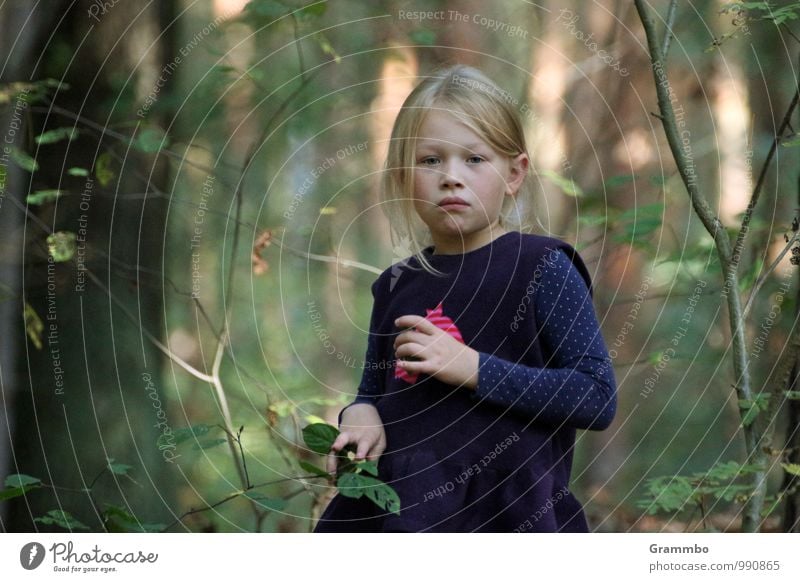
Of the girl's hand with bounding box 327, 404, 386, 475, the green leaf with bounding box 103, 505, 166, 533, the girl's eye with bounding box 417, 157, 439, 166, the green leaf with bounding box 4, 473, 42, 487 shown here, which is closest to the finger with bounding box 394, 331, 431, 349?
the girl's hand with bounding box 327, 404, 386, 475

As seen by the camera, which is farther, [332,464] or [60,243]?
[60,243]

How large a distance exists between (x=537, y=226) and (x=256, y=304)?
45 centimetres

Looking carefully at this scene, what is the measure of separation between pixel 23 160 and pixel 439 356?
29.6 inches

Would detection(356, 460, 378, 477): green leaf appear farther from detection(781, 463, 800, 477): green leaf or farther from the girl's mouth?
detection(781, 463, 800, 477): green leaf

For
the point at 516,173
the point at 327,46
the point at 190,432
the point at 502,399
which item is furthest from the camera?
the point at 327,46

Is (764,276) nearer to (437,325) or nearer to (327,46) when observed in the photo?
(437,325)

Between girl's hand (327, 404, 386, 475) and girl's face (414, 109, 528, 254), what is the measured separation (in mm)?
233

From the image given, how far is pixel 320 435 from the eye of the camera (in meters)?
1.47

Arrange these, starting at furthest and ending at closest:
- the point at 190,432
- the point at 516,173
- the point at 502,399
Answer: the point at 190,432, the point at 516,173, the point at 502,399

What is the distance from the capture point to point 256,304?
1.75 metres

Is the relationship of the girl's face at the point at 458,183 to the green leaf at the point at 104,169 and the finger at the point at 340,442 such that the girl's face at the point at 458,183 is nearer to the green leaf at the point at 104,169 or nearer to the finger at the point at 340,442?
the finger at the point at 340,442
